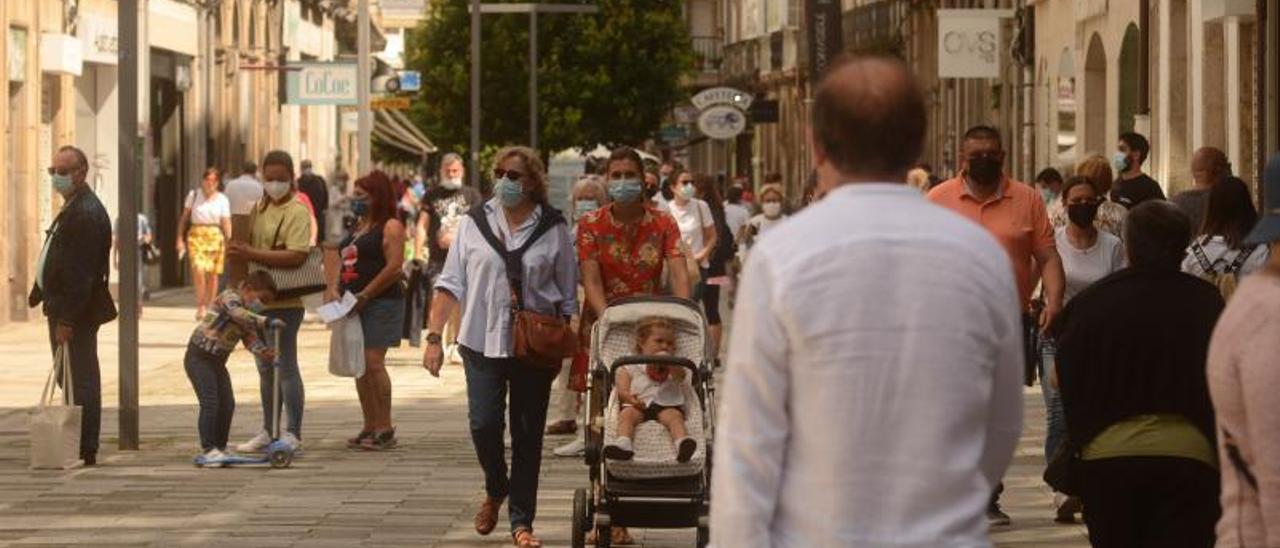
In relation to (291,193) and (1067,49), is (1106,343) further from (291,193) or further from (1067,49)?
(1067,49)

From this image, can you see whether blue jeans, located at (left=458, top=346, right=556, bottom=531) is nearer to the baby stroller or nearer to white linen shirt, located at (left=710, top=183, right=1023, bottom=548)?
the baby stroller

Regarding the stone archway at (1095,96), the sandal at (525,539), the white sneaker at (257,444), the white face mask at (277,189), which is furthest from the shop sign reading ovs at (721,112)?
the sandal at (525,539)

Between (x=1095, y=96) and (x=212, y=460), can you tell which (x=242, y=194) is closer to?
(x=1095, y=96)

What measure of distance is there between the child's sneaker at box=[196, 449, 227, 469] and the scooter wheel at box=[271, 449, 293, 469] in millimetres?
271

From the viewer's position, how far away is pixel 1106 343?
327 inches

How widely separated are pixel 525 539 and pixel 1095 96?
24.6m

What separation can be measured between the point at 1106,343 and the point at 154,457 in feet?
33.5

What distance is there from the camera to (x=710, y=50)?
4136 inches

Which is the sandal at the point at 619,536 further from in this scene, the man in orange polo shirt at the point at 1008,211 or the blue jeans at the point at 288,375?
the blue jeans at the point at 288,375

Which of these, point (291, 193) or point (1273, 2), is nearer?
point (291, 193)

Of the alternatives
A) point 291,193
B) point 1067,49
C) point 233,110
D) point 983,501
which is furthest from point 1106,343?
point 233,110

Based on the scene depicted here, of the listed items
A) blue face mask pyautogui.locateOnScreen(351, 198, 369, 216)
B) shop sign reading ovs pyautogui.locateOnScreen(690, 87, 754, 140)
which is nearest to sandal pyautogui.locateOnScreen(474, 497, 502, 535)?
blue face mask pyautogui.locateOnScreen(351, 198, 369, 216)

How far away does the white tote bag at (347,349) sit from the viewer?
58.2ft

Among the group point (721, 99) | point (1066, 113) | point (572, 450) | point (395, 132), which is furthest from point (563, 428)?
point (395, 132)
